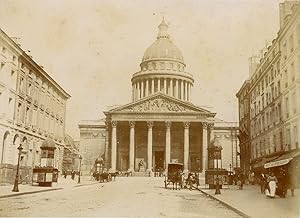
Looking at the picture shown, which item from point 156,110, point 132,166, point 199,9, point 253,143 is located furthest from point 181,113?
point 199,9

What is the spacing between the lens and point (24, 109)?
125ft

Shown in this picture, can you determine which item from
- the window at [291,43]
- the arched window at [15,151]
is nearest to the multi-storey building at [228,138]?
the arched window at [15,151]

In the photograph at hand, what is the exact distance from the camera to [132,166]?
243 ft

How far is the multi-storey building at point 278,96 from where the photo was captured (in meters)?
27.1

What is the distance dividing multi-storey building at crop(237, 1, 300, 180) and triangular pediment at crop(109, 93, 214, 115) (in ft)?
81.0

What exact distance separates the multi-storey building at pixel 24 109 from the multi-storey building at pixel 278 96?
14040 millimetres

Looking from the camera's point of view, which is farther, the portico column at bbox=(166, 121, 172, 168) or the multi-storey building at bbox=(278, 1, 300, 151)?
the portico column at bbox=(166, 121, 172, 168)

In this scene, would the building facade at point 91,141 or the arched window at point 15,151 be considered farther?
the building facade at point 91,141

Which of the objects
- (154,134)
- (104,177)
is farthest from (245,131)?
(154,134)

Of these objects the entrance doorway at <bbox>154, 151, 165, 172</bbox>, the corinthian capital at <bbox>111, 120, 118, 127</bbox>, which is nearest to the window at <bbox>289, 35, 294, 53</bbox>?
the corinthian capital at <bbox>111, 120, 118, 127</bbox>

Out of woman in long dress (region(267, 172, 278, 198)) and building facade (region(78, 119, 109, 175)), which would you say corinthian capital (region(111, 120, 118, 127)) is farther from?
woman in long dress (region(267, 172, 278, 198))

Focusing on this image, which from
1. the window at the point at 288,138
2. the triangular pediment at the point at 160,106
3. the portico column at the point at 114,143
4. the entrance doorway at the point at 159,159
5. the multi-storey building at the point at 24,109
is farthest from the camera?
the entrance doorway at the point at 159,159

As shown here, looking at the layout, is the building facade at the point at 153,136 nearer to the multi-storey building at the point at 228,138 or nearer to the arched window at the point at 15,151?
the multi-storey building at the point at 228,138

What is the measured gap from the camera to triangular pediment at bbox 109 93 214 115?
74.9 meters
